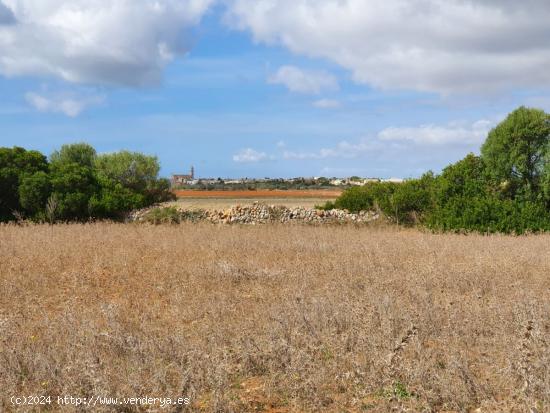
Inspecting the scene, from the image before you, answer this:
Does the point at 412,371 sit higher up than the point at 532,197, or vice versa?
the point at 532,197

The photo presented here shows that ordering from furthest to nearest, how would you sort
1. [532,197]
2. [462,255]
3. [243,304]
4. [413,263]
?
[532,197]
[462,255]
[413,263]
[243,304]

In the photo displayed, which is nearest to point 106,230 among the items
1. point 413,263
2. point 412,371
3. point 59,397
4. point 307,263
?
point 307,263

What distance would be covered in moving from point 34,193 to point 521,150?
20.4 meters

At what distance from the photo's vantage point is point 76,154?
35375mm

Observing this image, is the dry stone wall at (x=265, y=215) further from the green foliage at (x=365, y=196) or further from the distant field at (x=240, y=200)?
the distant field at (x=240, y=200)

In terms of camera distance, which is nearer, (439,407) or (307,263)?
(439,407)

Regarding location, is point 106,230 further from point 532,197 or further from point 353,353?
point 532,197

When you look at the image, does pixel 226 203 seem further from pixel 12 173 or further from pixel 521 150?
pixel 521 150

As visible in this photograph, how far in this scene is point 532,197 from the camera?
896 inches

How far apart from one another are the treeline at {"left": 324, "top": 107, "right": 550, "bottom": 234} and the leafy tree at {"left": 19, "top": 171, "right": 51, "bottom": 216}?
48.6ft

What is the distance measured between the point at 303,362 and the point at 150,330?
7.41 ft

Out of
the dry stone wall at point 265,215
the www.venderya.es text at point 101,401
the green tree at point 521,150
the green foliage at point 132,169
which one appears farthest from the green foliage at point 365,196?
the www.venderya.es text at point 101,401

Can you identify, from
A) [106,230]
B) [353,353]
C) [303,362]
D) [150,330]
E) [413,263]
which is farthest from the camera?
[106,230]

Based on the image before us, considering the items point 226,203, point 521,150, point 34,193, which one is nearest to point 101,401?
point 34,193
